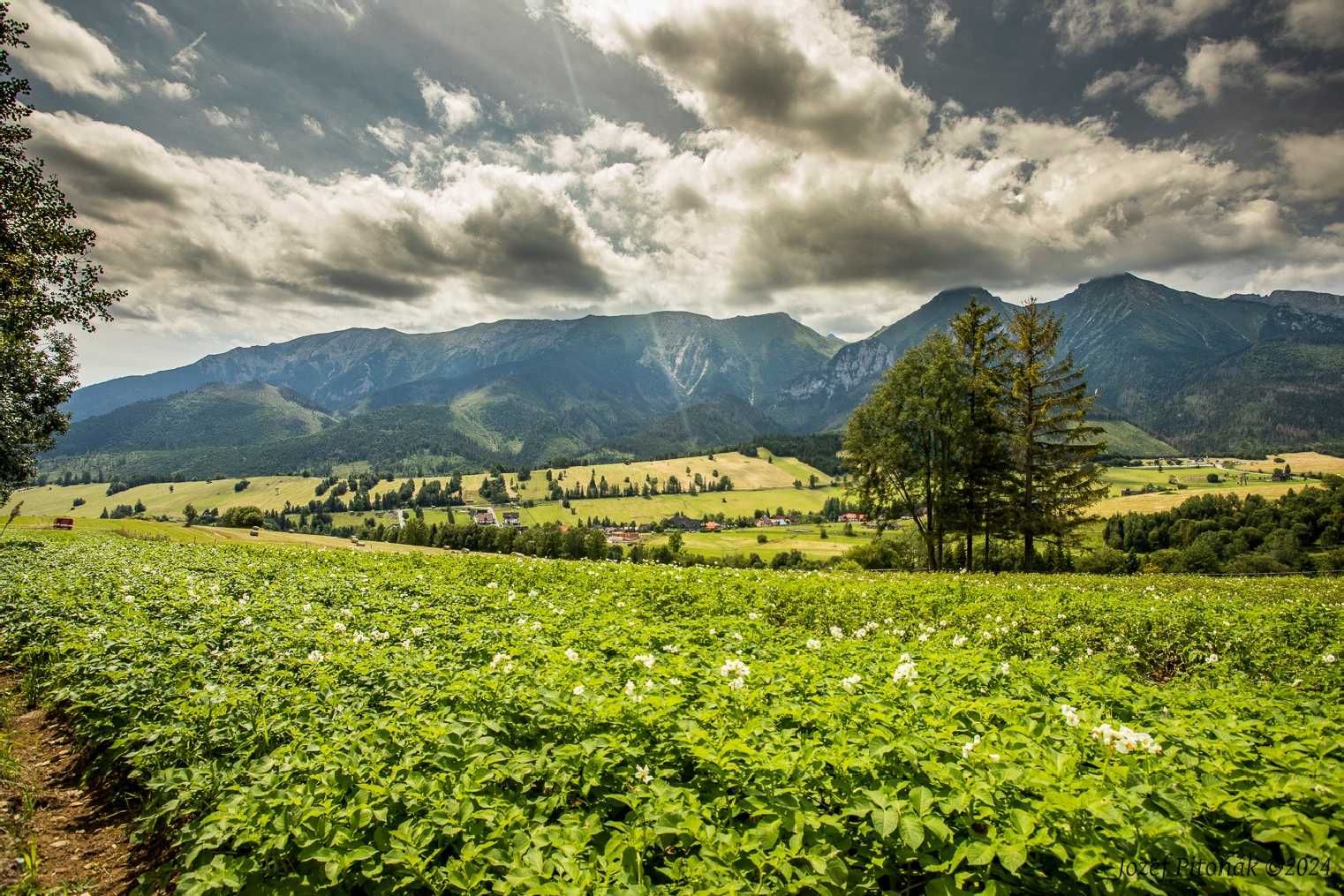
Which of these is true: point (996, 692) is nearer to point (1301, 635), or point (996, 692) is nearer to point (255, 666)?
point (1301, 635)

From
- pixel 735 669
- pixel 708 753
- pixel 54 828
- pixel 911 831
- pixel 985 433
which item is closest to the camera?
pixel 911 831

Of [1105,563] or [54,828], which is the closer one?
[54,828]

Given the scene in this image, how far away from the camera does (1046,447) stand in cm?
3316

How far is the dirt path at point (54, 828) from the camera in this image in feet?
19.0

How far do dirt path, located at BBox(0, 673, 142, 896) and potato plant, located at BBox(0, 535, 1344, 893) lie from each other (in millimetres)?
507

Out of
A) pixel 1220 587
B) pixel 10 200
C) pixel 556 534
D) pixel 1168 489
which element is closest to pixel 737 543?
pixel 556 534

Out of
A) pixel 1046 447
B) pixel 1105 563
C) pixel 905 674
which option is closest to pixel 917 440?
pixel 1046 447

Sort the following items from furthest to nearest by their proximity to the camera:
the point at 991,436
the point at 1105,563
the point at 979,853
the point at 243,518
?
the point at 243,518, the point at 1105,563, the point at 991,436, the point at 979,853

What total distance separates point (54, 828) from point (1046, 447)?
3994 cm

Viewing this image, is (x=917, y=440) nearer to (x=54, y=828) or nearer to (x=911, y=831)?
(x=911, y=831)

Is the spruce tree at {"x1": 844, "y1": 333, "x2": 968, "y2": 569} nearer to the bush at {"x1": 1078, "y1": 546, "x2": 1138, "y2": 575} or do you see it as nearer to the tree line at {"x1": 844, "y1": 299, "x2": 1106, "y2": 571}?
Result: the tree line at {"x1": 844, "y1": 299, "x2": 1106, "y2": 571}

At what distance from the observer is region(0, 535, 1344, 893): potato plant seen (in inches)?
134

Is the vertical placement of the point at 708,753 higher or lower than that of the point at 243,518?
higher

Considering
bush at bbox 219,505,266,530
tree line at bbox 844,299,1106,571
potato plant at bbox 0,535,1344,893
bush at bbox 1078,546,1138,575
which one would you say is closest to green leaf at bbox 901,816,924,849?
potato plant at bbox 0,535,1344,893
